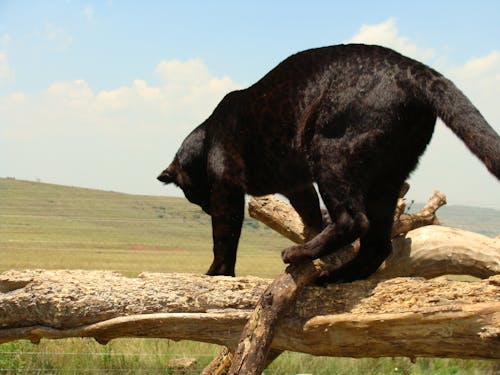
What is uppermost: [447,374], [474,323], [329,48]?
[329,48]

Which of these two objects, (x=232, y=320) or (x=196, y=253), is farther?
(x=196, y=253)

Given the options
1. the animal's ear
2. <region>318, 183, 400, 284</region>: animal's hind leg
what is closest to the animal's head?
the animal's ear

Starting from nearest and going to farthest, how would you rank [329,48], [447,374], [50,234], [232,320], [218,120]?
[232,320], [329,48], [218,120], [447,374], [50,234]

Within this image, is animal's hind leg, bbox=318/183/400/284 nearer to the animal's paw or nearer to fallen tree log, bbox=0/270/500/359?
fallen tree log, bbox=0/270/500/359

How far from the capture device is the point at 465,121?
2.80m

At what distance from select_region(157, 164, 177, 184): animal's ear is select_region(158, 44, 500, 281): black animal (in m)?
0.67

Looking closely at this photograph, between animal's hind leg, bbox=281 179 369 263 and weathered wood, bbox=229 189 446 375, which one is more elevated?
animal's hind leg, bbox=281 179 369 263

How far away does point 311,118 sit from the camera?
3.24 meters

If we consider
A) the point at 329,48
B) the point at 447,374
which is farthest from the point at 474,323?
the point at 447,374

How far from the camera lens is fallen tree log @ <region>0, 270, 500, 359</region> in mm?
2988

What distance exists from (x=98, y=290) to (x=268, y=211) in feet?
6.10

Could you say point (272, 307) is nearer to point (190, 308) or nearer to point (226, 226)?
point (190, 308)

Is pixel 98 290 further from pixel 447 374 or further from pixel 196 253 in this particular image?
pixel 196 253

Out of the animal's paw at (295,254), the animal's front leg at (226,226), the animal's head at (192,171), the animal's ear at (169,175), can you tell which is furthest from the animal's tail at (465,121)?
the animal's ear at (169,175)
